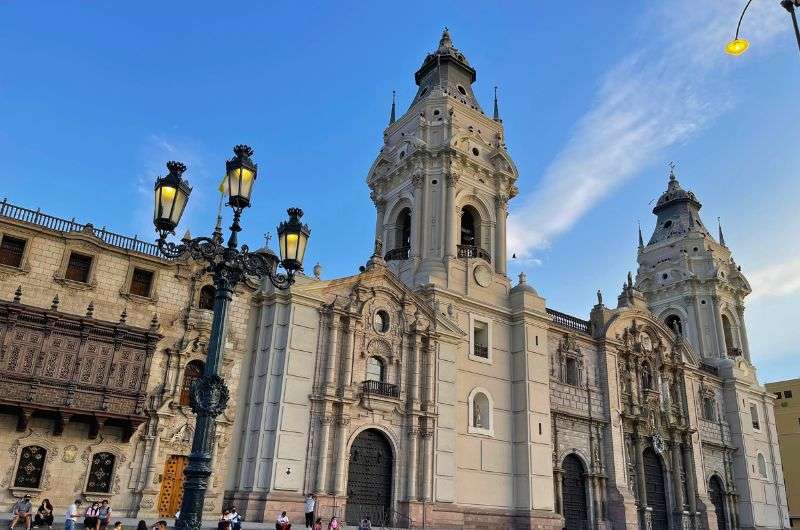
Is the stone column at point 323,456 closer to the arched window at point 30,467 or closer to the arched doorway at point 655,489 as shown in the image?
the arched window at point 30,467

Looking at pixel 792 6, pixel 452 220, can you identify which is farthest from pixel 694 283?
pixel 792 6

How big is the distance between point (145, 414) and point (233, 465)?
4.06m

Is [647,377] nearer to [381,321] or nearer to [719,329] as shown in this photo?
[719,329]

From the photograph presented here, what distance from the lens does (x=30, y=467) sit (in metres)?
21.9

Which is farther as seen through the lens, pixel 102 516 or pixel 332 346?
pixel 332 346

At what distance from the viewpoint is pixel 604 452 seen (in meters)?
36.4

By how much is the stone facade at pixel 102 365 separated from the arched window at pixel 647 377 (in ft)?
85.7

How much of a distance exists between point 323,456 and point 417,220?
14763 mm

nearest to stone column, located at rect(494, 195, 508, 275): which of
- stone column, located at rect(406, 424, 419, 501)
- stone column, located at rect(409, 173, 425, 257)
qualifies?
stone column, located at rect(409, 173, 425, 257)

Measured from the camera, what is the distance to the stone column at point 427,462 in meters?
28.5

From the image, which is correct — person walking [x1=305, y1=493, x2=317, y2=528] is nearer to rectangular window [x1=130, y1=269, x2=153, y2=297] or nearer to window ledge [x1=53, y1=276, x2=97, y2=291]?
rectangular window [x1=130, y1=269, x2=153, y2=297]

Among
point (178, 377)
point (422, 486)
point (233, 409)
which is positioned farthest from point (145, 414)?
point (422, 486)

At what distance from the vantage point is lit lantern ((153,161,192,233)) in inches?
467

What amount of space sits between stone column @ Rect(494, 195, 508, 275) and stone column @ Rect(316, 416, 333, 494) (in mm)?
14469
